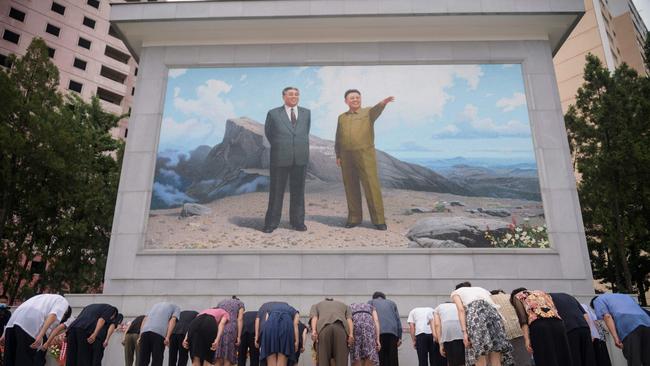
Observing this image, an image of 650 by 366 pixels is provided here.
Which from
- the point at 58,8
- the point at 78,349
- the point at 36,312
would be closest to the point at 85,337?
the point at 78,349

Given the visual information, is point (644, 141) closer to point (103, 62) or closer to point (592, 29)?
point (592, 29)

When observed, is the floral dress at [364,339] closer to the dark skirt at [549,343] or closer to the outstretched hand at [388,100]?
the dark skirt at [549,343]

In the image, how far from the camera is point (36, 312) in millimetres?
6438

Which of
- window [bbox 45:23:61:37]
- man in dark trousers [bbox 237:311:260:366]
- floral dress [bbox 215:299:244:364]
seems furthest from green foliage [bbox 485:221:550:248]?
window [bbox 45:23:61:37]

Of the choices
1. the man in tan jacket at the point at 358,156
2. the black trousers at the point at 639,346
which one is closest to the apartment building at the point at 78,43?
the man in tan jacket at the point at 358,156

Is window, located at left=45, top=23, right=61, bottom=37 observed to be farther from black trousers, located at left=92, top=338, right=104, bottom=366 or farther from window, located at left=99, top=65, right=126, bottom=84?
black trousers, located at left=92, top=338, right=104, bottom=366

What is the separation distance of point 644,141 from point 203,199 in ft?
50.2

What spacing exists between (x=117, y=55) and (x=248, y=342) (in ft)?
151

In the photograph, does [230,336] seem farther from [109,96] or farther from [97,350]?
[109,96]

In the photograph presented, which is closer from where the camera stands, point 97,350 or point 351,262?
point 97,350

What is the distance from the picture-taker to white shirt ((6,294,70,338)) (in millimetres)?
6363

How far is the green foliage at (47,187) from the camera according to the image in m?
16.0

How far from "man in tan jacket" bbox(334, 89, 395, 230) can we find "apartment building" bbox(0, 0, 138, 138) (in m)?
31.0

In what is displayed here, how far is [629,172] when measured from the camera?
16812mm
